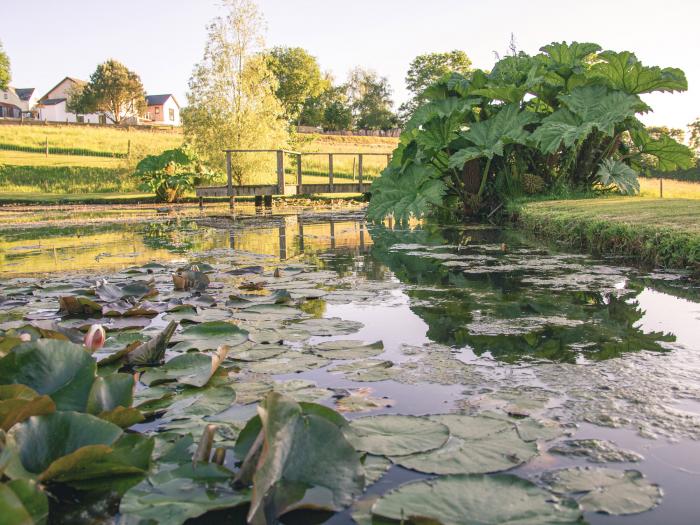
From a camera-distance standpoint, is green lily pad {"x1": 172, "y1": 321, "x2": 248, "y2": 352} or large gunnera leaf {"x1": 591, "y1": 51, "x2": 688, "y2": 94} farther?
large gunnera leaf {"x1": 591, "y1": 51, "x2": 688, "y2": 94}

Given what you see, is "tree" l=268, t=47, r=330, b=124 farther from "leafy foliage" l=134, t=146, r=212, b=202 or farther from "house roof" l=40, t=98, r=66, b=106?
"leafy foliage" l=134, t=146, r=212, b=202

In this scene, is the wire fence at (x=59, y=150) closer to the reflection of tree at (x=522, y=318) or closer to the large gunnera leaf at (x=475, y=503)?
the reflection of tree at (x=522, y=318)

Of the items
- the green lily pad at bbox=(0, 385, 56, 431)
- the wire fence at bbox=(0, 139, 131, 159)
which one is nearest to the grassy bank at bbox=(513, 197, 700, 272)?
the green lily pad at bbox=(0, 385, 56, 431)

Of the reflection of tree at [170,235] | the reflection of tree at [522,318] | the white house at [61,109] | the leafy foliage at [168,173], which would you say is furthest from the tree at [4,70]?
the reflection of tree at [522,318]

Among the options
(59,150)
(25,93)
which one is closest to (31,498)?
(59,150)

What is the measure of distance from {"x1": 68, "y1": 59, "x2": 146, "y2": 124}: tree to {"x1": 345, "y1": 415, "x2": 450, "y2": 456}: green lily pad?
2154 inches

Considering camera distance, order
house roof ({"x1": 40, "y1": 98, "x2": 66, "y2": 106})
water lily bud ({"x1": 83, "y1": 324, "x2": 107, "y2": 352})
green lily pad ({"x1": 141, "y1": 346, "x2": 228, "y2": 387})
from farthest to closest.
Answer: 1. house roof ({"x1": 40, "y1": 98, "x2": 66, "y2": 106})
2. water lily bud ({"x1": 83, "y1": 324, "x2": 107, "y2": 352})
3. green lily pad ({"x1": 141, "y1": 346, "x2": 228, "y2": 387})

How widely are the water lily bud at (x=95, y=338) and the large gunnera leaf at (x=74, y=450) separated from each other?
0.89m

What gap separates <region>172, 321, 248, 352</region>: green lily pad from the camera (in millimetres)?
2383

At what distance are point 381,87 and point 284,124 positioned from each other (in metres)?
43.1

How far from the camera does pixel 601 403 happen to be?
5.72ft

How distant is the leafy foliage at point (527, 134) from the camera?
25.1 ft

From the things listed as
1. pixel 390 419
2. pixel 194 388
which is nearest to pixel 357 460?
pixel 390 419

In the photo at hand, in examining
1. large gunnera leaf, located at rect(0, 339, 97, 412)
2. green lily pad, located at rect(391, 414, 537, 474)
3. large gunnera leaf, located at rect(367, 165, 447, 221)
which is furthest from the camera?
large gunnera leaf, located at rect(367, 165, 447, 221)
